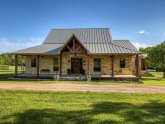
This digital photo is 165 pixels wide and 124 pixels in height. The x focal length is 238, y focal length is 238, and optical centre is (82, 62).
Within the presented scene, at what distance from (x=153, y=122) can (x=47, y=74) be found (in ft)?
66.7

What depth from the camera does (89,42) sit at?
1179 inches

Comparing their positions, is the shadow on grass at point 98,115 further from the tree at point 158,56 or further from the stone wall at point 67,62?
the tree at point 158,56

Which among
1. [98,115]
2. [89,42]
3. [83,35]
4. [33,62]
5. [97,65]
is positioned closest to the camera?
[98,115]

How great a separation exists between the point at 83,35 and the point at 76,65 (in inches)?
222

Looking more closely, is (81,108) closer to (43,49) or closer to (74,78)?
(74,78)

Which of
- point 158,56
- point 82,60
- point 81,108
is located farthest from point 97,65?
point 81,108

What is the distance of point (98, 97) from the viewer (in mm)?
13539

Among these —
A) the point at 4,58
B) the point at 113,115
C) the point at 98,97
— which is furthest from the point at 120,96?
the point at 4,58

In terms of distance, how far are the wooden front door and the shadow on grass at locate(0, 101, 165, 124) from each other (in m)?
16.7

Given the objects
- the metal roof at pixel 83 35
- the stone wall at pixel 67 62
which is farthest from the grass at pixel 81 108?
the metal roof at pixel 83 35

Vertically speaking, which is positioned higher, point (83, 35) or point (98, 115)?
point (83, 35)

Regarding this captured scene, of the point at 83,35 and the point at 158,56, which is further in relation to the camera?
the point at 158,56

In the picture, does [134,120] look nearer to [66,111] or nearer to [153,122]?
[153,122]

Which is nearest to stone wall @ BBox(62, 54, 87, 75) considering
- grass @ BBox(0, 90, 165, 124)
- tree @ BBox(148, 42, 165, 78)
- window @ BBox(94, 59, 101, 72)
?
window @ BBox(94, 59, 101, 72)
